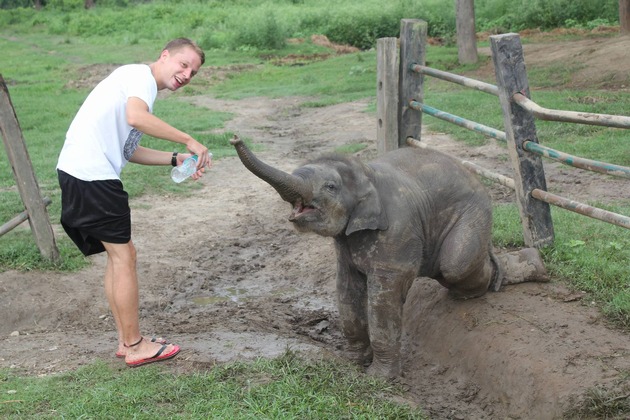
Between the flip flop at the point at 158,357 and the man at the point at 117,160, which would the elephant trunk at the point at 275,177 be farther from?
the flip flop at the point at 158,357

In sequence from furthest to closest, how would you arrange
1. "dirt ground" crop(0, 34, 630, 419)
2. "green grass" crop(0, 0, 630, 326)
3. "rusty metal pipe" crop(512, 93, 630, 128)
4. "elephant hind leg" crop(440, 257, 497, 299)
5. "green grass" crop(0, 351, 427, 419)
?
"green grass" crop(0, 0, 630, 326), "elephant hind leg" crop(440, 257, 497, 299), "rusty metal pipe" crop(512, 93, 630, 128), "dirt ground" crop(0, 34, 630, 419), "green grass" crop(0, 351, 427, 419)

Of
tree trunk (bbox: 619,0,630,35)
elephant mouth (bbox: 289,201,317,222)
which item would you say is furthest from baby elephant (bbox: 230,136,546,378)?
tree trunk (bbox: 619,0,630,35)

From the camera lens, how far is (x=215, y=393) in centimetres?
458

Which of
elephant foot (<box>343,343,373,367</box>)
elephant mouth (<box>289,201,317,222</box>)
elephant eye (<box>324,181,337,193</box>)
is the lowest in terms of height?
elephant foot (<box>343,343,373,367</box>)

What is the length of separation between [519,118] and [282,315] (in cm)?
242

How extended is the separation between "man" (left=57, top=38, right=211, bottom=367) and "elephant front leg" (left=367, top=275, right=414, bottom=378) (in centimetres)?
128

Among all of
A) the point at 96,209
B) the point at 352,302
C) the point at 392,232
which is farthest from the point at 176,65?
the point at 352,302

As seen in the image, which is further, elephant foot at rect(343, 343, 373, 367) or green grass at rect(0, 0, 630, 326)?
green grass at rect(0, 0, 630, 326)

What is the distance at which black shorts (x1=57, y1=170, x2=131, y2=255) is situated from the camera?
4.93m

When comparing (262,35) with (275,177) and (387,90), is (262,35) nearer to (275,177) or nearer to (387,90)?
(387,90)

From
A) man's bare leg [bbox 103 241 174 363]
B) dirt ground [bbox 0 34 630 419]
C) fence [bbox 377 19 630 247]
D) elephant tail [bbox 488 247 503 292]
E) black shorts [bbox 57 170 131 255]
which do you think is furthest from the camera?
elephant tail [bbox 488 247 503 292]

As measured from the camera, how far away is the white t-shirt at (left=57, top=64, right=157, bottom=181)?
4898mm

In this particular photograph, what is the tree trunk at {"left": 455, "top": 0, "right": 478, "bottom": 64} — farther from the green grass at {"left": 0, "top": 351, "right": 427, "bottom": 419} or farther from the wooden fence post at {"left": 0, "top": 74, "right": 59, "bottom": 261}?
the green grass at {"left": 0, "top": 351, "right": 427, "bottom": 419}

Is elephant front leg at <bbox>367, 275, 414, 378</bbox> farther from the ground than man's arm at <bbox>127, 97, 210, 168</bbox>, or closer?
closer
